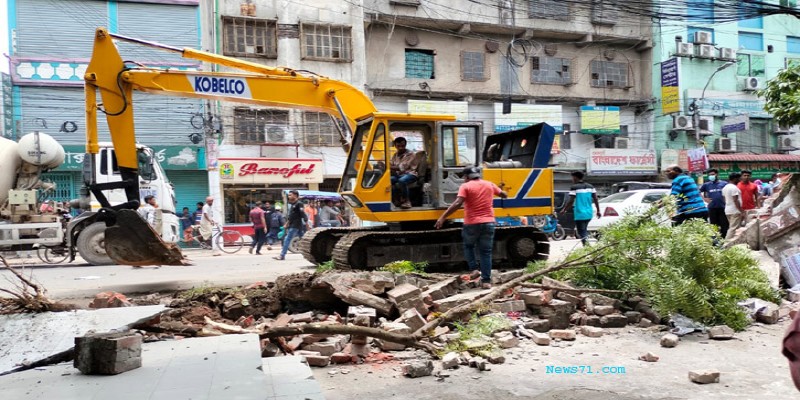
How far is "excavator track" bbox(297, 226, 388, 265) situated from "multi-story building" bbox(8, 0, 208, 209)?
43.2ft

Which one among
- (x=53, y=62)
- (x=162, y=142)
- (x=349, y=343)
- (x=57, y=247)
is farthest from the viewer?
(x=162, y=142)

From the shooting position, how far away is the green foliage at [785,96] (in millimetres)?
7949

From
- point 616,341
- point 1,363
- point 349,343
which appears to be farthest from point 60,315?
point 616,341

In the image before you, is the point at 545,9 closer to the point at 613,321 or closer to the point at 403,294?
the point at 613,321

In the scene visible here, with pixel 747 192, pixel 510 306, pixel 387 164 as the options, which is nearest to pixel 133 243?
pixel 387 164

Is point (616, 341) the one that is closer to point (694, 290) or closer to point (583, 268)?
point (694, 290)

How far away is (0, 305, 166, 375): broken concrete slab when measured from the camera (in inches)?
153

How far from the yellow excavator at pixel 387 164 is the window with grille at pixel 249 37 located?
1418cm

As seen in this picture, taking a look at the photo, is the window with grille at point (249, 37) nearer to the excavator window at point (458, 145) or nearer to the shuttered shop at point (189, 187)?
the shuttered shop at point (189, 187)

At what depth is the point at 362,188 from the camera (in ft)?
26.9

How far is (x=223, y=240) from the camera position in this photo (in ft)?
59.9

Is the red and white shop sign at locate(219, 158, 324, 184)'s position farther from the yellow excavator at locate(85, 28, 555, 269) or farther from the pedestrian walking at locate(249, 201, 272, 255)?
the yellow excavator at locate(85, 28, 555, 269)

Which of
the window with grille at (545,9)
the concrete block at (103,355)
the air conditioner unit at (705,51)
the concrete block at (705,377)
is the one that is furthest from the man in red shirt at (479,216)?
the air conditioner unit at (705,51)

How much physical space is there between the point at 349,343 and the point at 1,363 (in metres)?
2.52
